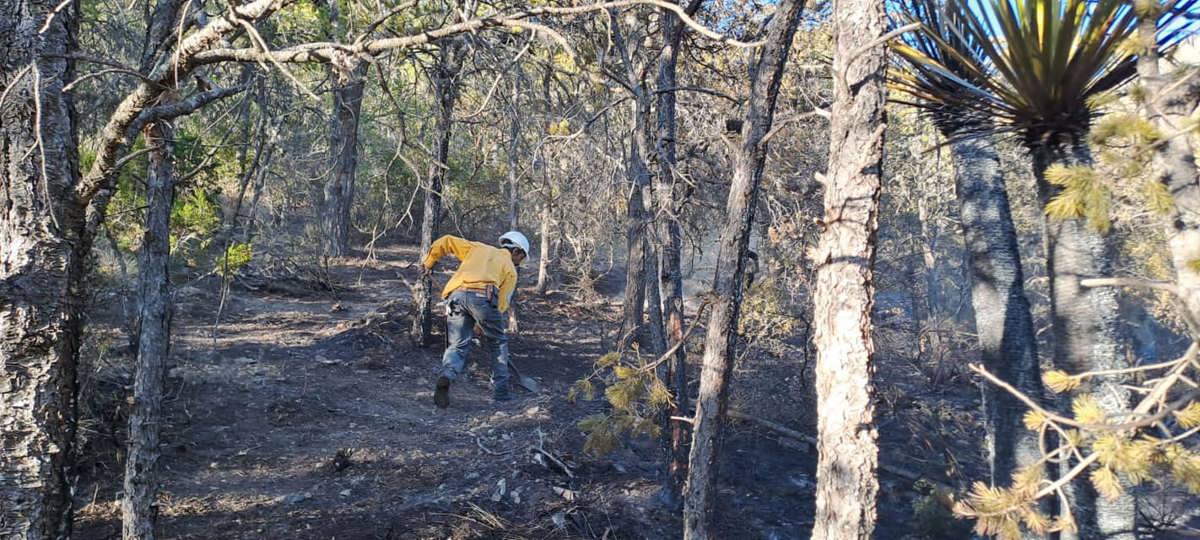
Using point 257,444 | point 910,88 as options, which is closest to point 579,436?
point 257,444

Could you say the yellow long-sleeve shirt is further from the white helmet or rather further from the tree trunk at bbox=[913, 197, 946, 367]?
the tree trunk at bbox=[913, 197, 946, 367]

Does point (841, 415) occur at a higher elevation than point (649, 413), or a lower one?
higher

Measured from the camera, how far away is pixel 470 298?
7070 millimetres

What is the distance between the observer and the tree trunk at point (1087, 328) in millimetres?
5195


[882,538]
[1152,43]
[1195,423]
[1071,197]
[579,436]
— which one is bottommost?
[882,538]

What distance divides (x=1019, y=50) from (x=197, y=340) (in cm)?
795

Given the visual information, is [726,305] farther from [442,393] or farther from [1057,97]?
[442,393]

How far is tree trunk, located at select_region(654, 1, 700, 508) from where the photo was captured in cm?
520

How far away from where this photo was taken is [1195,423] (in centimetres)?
314

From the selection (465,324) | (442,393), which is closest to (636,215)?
(465,324)

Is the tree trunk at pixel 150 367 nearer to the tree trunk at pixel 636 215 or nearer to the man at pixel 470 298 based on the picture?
the tree trunk at pixel 636 215

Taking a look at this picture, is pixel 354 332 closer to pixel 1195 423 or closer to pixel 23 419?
pixel 23 419

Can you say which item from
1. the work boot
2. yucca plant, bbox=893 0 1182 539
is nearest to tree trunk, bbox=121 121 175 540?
the work boot

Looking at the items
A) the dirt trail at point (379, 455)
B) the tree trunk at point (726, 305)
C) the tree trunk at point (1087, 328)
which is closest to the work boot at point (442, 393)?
the dirt trail at point (379, 455)
